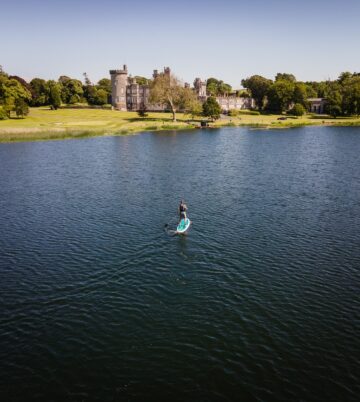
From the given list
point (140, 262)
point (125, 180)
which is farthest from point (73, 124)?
point (140, 262)

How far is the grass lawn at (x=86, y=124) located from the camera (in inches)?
4803

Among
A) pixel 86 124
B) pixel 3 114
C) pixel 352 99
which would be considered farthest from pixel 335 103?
pixel 3 114

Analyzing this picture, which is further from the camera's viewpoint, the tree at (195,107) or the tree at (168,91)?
the tree at (195,107)

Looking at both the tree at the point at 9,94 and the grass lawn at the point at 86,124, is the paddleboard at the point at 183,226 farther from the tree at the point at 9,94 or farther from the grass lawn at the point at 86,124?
the tree at the point at 9,94

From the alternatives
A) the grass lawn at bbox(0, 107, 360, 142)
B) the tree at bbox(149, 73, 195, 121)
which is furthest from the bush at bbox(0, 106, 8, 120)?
the tree at bbox(149, 73, 195, 121)

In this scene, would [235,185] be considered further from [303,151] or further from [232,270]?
[303,151]

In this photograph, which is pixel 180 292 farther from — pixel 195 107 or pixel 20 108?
pixel 195 107

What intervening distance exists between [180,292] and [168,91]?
146 m

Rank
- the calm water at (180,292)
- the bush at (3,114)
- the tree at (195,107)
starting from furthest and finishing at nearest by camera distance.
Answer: the tree at (195,107) < the bush at (3,114) < the calm water at (180,292)

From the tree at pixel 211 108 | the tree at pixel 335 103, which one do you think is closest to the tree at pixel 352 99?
the tree at pixel 335 103

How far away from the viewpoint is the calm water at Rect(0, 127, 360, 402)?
2058cm

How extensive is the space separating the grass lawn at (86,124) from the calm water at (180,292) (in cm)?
6398

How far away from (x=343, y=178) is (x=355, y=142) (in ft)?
176

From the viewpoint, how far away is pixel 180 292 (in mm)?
29312
